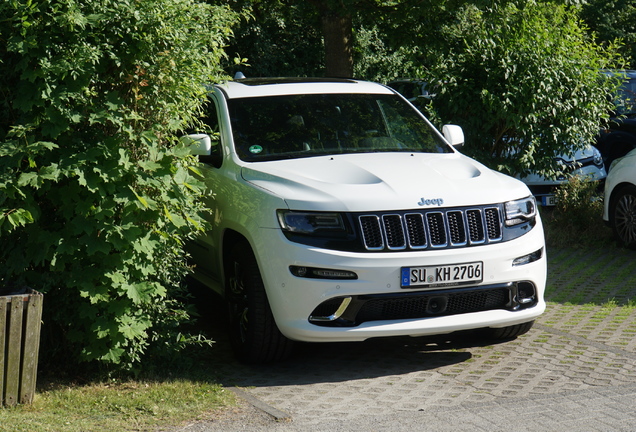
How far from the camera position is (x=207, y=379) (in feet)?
18.9

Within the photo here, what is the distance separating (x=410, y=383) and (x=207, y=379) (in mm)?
1311

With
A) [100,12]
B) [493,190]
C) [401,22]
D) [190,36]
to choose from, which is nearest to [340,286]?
[493,190]

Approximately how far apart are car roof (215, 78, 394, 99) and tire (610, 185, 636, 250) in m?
3.75

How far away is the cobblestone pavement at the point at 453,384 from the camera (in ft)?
16.3

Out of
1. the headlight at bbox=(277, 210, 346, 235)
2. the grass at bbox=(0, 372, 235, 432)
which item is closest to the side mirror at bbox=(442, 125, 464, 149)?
the headlight at bbox=(277, 210, 346, 235)

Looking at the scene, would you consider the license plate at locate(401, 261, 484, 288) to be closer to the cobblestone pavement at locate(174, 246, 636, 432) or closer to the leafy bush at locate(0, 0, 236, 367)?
the cobblestone pavement at locate(174, 246, 636, 432)

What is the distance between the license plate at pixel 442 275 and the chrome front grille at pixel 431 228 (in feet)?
0.49

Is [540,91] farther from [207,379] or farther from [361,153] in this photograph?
[207,379]

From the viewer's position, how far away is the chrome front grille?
5648 mm

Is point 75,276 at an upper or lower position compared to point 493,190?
lower

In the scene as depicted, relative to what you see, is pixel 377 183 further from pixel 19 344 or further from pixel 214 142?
pixel 19 344

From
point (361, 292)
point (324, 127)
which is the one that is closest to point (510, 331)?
point (361, 292)

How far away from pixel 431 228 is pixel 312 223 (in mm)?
774

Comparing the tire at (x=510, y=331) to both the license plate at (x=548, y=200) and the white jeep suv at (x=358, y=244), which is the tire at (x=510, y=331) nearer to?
the white jeep suv at (x=358, y=244)
